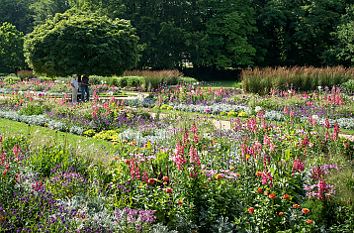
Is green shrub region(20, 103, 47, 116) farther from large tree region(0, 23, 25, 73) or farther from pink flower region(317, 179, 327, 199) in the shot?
large tree region(0, 23, 25, 73)

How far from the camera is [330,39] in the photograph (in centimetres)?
3662

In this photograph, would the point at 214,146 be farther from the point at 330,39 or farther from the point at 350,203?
the point at 330,39

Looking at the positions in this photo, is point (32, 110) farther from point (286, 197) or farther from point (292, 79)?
point (286, 197)

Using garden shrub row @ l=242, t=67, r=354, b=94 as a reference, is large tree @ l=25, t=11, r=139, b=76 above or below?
above

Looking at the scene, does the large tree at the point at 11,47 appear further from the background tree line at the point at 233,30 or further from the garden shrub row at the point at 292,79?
the garden shrub row at the point at 292,79

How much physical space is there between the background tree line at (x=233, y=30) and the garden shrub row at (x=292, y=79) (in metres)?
16.6

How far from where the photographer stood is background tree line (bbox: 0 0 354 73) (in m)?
35.9

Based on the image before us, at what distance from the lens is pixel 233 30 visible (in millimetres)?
36719

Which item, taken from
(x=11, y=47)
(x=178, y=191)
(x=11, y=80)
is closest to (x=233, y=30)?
(x=11, y=80)

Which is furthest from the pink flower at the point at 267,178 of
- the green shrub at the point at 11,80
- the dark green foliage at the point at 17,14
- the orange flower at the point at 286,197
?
the dark green foliage at the point at 17,14

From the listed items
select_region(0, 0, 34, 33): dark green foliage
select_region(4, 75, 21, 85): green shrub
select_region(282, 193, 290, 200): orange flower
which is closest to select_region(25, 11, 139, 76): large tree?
select_region(4, 75, 21, 85): green shrub

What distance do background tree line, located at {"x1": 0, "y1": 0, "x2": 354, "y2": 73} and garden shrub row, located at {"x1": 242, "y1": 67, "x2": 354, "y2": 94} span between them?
1658 cm

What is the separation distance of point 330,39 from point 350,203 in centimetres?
3417

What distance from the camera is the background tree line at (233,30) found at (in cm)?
3591
